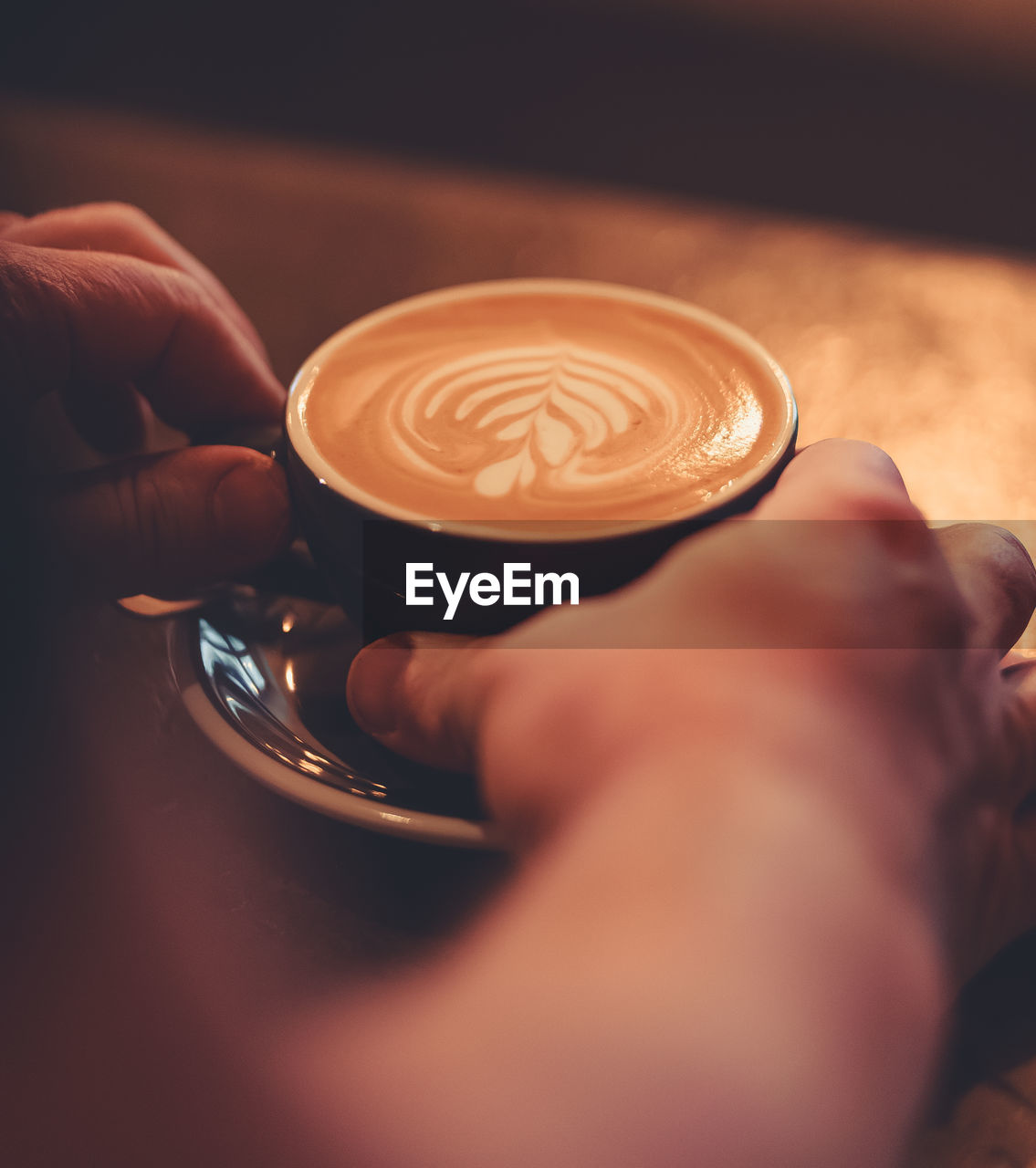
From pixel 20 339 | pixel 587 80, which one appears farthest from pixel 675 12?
pixel 20 339

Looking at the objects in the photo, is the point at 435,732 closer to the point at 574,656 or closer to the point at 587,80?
the point at 574,656

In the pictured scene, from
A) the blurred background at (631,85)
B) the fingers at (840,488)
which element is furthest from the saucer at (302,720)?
the blurred background at (631,85)

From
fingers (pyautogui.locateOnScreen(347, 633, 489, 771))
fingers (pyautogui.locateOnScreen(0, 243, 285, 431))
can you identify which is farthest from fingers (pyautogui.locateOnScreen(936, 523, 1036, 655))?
fingers (pyautogui.locateOnScreen(0, 243, 285, 431))

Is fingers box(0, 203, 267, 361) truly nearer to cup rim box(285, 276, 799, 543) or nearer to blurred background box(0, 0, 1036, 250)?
cup rim box(285, 276, 799, 543)

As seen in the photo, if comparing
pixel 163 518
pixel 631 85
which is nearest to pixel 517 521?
pixel 163 518

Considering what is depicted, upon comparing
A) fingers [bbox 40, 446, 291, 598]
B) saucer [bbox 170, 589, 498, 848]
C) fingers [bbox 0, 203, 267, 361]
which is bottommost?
saucer [bbox 170, 589, 498, 848]

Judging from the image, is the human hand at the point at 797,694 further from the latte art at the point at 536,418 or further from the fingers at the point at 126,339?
the fingers at the point at 126,339

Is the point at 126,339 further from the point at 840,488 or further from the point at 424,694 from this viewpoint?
the point at 840,488
